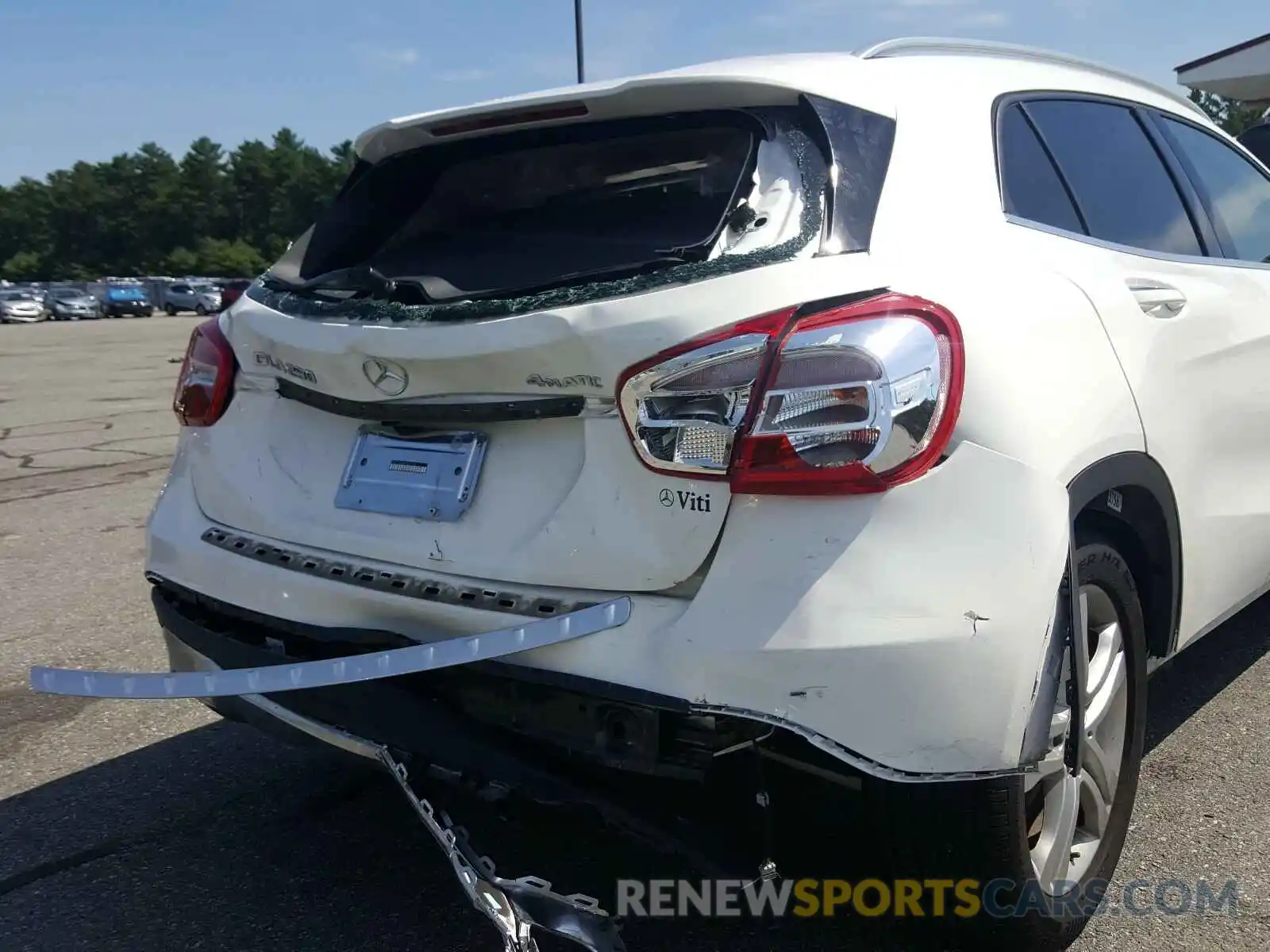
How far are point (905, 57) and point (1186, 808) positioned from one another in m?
2.01

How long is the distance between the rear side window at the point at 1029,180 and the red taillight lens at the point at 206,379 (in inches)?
70.5

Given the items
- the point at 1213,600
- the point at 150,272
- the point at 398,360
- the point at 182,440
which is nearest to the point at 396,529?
the point at 398,360

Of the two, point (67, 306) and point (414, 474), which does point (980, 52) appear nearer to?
point (414, 474)

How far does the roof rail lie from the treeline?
110 metres

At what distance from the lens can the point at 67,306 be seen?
56406 mm

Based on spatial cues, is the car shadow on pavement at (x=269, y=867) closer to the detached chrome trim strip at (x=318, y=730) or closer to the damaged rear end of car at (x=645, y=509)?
the detached chrome trim strip at (x=318, y=730)

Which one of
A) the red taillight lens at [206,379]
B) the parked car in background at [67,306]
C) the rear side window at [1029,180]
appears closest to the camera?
the rear side window at [1029,180]

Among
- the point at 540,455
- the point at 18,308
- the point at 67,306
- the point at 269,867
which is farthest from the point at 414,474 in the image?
the point at 67,306

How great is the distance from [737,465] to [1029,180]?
3.72 feet

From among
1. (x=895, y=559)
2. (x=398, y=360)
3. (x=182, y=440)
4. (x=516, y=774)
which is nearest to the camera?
(x=895, y=559)

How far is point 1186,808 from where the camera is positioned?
303 cm

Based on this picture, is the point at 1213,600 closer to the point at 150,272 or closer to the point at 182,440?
the point at 182,440

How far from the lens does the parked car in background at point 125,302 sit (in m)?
58.4

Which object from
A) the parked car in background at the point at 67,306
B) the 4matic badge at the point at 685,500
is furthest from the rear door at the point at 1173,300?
the parked car in background at the point at 67,306
